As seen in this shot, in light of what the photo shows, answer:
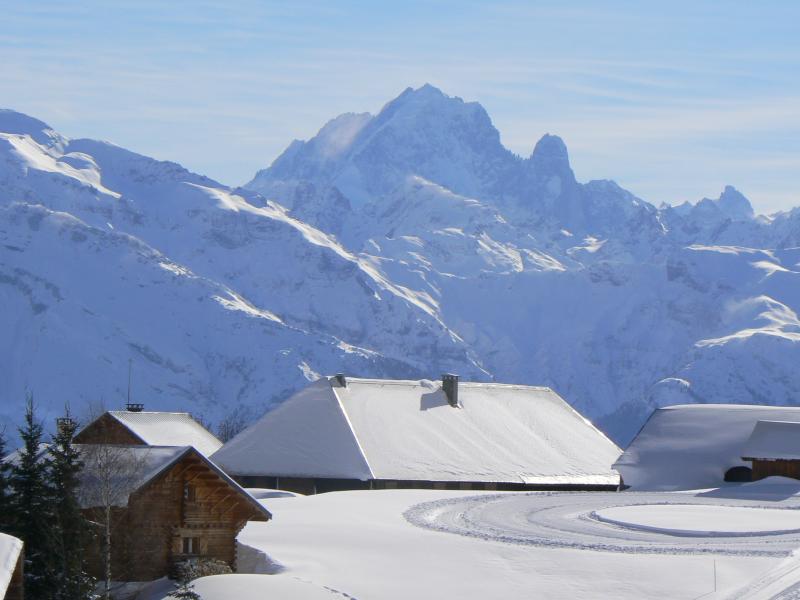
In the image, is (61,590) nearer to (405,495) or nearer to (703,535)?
(703,535)

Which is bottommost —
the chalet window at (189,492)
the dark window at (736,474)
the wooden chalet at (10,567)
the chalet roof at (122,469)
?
the wooden chalet at (10,567)

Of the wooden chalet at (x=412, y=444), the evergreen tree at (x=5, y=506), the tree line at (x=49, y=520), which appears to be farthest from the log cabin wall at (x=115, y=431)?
the evergreen tree at (x=5, y=506)

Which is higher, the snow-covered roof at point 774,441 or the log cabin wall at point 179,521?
the snow-covered roof at point 774,441

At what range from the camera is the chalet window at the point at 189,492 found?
50.3 meters

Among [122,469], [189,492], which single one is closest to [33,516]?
[122,469]

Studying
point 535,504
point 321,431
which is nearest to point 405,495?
point 535,504

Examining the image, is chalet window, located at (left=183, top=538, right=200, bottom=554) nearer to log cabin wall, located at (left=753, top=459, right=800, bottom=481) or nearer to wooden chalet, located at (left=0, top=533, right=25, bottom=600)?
wooden chalet, located at (left=0, top=533, right=25, bottom=600)

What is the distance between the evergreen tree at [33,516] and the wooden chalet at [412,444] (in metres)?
43.5

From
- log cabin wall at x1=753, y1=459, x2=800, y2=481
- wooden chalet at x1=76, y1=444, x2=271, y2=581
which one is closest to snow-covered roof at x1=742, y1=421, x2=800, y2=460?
log cabin wall at x1=753, y1=459, x2=800, y2=481

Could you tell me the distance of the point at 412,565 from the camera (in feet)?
158

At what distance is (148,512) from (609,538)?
53.2 ft

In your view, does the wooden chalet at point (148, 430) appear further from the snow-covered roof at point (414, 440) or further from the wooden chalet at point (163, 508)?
the wooden chalet at point (163, 508)

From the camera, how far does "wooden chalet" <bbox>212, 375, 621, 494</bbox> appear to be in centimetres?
8562

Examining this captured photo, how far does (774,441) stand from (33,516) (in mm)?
54164
